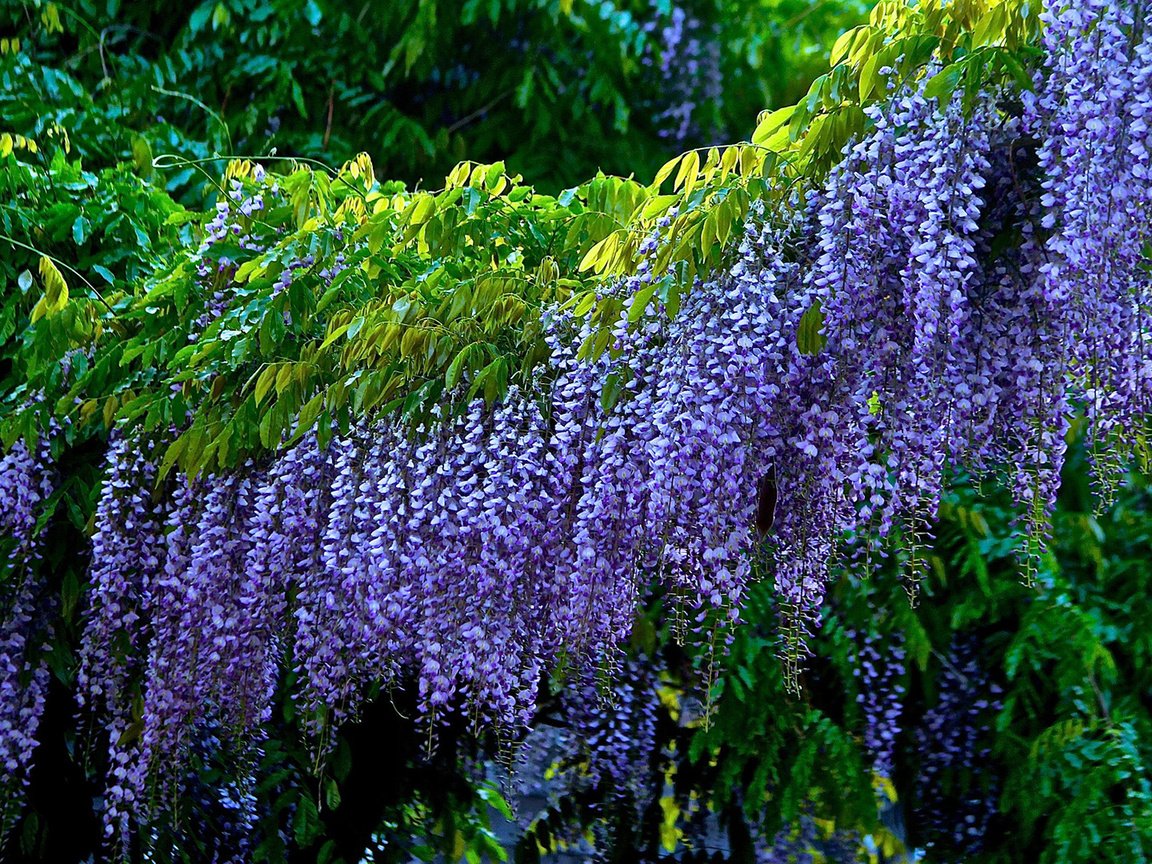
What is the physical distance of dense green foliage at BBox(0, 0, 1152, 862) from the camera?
8.16 feet

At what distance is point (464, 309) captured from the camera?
250 cm

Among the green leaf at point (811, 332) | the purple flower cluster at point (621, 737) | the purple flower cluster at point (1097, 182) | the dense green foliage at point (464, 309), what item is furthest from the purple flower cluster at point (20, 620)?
the purple flower cluster at point (1097, 182)

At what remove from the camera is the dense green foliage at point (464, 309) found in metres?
2.49

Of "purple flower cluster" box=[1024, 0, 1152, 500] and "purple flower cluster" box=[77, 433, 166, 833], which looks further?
"purple flower cluster" box=[77, 433, 166, 833]

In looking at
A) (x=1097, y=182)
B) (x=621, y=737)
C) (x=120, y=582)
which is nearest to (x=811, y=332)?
(x=1097, y=182)

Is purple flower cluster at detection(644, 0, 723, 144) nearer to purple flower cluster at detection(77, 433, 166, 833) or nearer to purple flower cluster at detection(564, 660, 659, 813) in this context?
purple flower cluster at detection(564, 660, 659, 813)

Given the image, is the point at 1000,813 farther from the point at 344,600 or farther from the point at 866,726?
the point at 344,600

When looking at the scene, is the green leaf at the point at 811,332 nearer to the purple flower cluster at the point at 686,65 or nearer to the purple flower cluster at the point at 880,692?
the purple flower cluster at the point at 880,692

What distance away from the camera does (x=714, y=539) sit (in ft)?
7.21

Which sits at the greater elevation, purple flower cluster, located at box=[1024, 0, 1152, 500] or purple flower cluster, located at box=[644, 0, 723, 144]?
purple flower cluster, located at box=[644, 0, 723, 144]

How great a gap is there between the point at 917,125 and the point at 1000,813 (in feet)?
7.45

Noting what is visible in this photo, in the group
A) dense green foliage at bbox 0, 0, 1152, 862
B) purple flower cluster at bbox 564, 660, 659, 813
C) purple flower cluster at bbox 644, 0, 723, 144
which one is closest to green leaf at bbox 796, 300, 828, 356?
dense green foliage at bbox 0, 0, 1152, 862

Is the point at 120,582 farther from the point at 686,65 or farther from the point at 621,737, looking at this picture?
the point at 686,65

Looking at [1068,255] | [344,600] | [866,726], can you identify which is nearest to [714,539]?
[1068,255]
